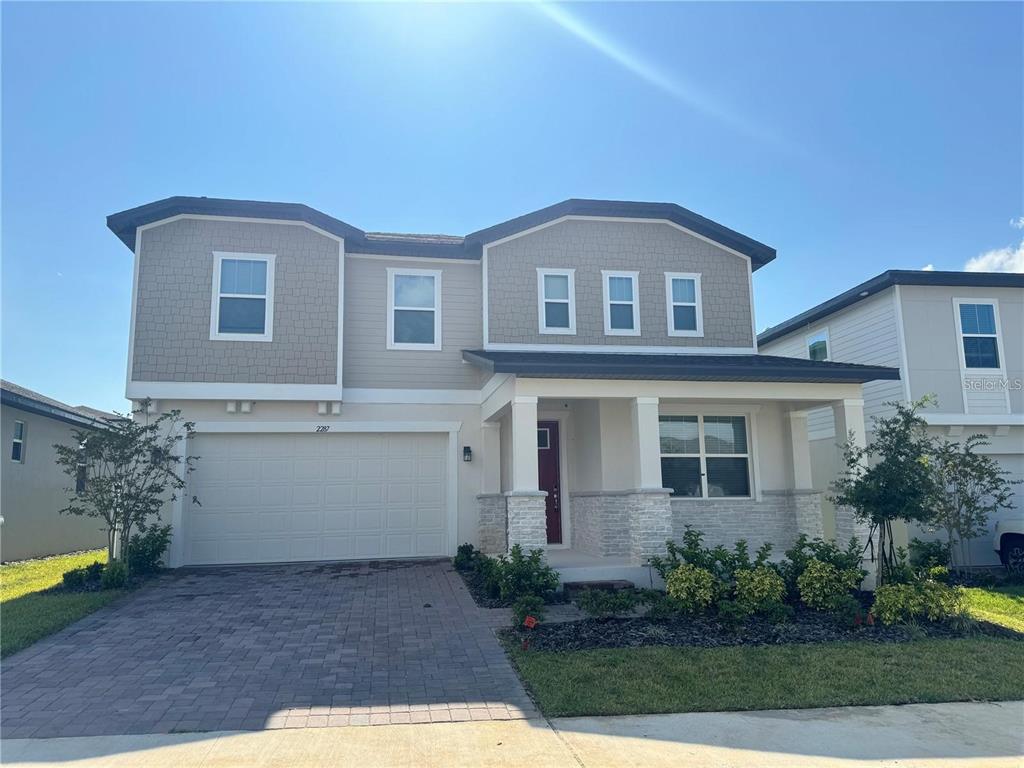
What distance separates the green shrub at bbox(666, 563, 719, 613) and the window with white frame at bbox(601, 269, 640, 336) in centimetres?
589

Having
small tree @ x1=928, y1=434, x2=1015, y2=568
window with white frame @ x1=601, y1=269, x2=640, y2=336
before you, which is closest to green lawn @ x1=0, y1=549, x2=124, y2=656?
window with white frame @ x1=601, y1=269, x2=640, y2=336

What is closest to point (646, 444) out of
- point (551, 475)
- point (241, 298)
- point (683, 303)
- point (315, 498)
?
point (551, 475)

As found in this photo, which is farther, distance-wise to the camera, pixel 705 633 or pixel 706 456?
pixel 706 456

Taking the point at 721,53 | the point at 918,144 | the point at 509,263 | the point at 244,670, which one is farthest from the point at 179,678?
the point at 918,144

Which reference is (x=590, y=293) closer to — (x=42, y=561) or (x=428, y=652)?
(x=428, y=652)

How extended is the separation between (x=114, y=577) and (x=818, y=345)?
15880 mm

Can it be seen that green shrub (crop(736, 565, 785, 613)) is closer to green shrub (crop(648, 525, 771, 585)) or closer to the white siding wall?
green shrub (crop(648, 525, 771, 585))

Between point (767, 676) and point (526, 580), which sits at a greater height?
point (526, 580)

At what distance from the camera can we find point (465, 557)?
37.7ft

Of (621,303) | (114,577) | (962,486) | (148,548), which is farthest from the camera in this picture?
(621,303)

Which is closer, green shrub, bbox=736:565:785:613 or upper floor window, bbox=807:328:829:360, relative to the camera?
green shrub, bbox=736:565:785:613

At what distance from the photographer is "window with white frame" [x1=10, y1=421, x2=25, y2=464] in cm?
1383

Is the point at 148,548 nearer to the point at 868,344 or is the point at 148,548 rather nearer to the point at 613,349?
the point at 613,349

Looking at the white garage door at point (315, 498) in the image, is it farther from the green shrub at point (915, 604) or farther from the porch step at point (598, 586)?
the green shrub at point (915, 604)
